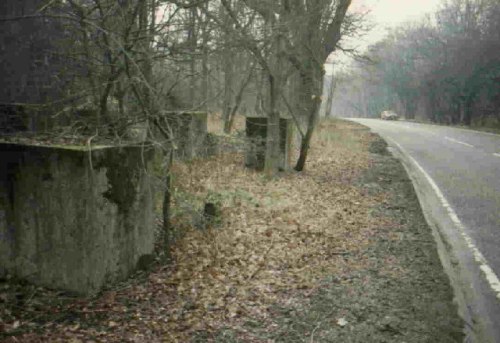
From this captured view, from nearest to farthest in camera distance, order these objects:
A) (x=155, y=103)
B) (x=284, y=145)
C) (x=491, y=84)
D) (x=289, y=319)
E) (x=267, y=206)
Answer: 1. (x=289, y=319)
2. (x=155, y=103)
3. (x=267, y=206)
4. (x=284, y=145)
5. (x=491, y=84)

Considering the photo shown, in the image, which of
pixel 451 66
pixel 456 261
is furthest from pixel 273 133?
pixel 451 66

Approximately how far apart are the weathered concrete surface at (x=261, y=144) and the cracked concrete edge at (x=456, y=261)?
378cm

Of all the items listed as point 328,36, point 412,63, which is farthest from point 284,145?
point 412,63

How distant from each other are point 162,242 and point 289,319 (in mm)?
2785

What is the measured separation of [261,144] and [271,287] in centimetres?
807

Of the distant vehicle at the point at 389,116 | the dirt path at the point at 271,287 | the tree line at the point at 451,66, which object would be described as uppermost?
the tree line at the point at 451,66

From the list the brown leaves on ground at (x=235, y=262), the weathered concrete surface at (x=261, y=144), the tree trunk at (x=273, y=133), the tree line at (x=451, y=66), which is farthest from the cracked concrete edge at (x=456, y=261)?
the tree line at (x=451, y=66)

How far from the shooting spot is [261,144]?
46.4 feet

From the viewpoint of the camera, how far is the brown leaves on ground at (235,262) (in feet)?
17.4

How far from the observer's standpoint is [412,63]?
176 feet

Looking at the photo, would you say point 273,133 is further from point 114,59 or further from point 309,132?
point 114,59

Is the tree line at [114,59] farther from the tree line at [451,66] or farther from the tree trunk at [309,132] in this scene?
the tree line at [451,66]

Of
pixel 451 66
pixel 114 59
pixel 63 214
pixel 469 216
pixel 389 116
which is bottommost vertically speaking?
pixel 469 216

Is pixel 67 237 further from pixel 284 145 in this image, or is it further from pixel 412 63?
pixel 412 63
